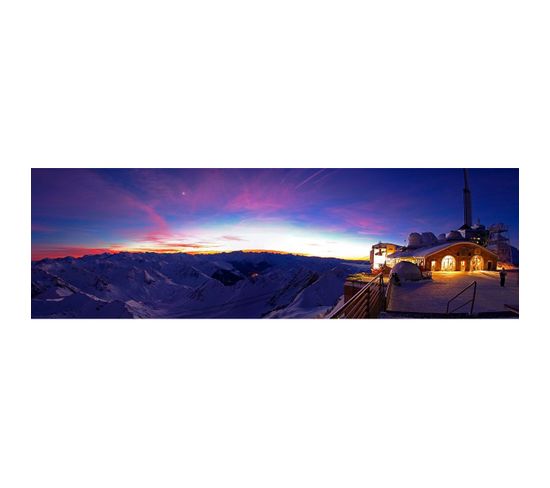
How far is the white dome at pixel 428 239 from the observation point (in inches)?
135

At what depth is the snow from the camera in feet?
10.6

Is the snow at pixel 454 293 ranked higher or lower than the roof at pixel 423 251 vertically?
lower

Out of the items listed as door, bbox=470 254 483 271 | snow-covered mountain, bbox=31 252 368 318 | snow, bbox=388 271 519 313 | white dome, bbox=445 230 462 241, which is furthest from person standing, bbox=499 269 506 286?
snow-covered mountain, bbox=31 252 368 318

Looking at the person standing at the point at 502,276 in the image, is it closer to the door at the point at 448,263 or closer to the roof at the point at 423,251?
the roof at the point at 423,251

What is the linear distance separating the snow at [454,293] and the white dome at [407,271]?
10 cm

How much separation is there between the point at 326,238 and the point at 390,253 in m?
0.99

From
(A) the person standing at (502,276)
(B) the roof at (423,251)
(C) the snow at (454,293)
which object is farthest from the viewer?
(B) the roof at (423,251)

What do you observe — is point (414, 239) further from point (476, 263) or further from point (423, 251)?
point (476, 263)

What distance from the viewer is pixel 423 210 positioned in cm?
336

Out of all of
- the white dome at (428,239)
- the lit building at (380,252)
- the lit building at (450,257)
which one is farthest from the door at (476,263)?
the lit building at (380,252)

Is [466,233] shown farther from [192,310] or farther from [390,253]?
[192,310]

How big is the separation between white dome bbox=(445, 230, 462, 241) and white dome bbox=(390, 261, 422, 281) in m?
0.61

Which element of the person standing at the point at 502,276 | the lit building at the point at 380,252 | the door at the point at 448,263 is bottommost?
the person standing at the point at 502,276

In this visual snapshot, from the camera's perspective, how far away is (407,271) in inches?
146
